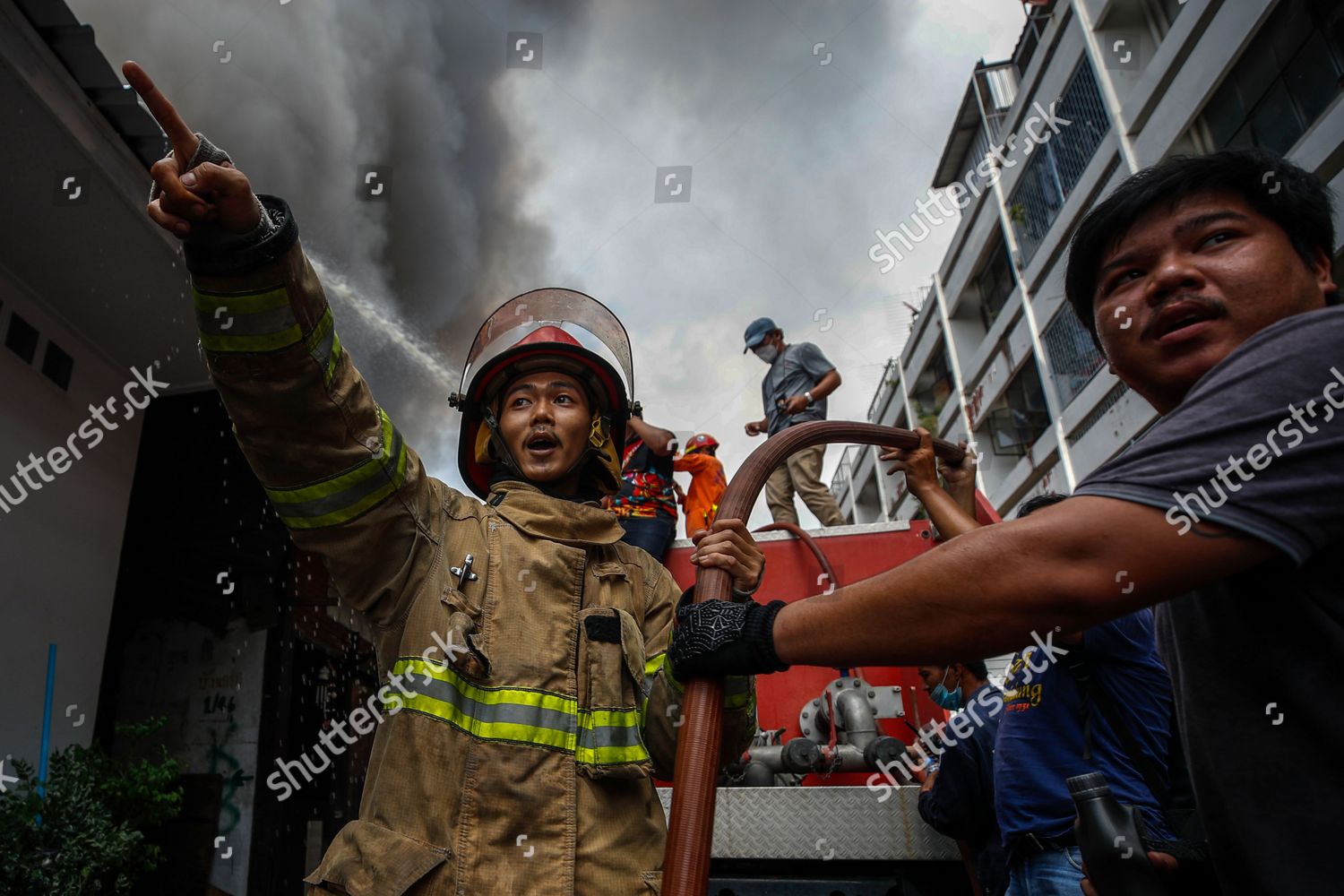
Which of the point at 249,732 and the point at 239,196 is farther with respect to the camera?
the point at 249,732

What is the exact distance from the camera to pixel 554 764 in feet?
5.67

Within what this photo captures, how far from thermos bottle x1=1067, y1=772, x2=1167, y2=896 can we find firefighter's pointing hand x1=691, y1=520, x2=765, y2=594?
0.93 meters

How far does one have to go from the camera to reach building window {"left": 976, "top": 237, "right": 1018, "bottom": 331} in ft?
78.2

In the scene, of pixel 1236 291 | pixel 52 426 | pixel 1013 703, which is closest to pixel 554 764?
pixel 1236 291

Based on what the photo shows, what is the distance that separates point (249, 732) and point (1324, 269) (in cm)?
848

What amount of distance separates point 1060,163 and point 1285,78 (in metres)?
8.56

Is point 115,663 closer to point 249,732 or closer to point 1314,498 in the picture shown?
point 249,732

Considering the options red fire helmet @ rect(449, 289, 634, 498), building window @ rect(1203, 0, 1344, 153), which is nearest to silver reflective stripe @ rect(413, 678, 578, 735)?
red fire helmet @ rect(449, 289, 634, 498)

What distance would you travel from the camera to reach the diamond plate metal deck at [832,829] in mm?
2881

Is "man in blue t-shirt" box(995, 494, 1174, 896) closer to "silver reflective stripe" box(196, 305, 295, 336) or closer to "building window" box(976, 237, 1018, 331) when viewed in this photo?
"silver reflective stripe" box(196, 305, 295, 336)

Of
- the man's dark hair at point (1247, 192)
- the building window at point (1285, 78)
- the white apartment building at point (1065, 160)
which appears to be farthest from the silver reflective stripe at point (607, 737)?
the building window at point (1285, 78)

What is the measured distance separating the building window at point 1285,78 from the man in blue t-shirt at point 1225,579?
12.1 meters

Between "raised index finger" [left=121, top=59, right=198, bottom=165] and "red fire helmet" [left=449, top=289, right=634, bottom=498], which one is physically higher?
"red fire helmet" [left=449, top=289, right=634, bottom=498]

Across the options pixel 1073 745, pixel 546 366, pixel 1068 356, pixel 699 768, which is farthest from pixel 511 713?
pixel 1068 356
